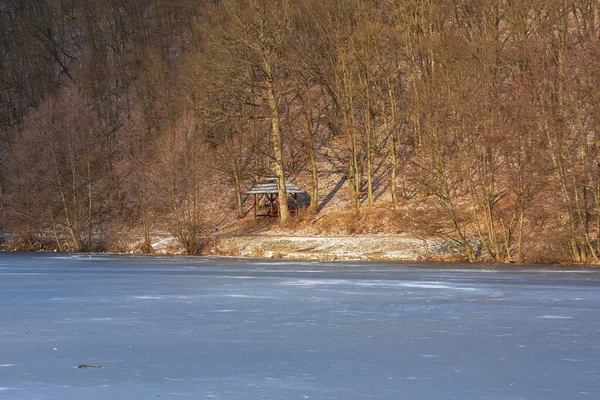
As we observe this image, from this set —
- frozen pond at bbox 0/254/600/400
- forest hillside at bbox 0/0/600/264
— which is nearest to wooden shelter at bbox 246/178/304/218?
forest hillside at bbox 0/0/600/264

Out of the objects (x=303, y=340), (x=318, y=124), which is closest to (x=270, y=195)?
(x=318, y=124)

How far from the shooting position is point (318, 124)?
69000 millimetres

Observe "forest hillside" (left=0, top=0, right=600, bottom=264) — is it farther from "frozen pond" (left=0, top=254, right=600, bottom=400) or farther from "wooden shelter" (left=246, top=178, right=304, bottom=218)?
"frozen pond" (left=0, top=254, right=600, bottom=400)

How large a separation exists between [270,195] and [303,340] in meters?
47.2

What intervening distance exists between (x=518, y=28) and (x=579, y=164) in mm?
9880

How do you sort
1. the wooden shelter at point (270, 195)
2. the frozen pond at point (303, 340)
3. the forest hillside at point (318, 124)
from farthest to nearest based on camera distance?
the wooden shelter at point (270, 195) < the forest hillside at point (318, 124) < the frozen pond at point (303, 340)

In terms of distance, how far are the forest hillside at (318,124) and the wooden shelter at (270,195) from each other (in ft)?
3.97

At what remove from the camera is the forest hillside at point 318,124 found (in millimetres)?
35094

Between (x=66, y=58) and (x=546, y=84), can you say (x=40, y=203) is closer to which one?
(x=546, y=84)

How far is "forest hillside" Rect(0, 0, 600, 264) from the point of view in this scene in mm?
35094

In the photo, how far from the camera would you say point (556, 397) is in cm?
899

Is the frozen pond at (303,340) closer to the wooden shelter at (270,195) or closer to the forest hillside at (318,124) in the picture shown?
the forest hillside at (318,124)

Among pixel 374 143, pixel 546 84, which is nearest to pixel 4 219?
pixel 374 143

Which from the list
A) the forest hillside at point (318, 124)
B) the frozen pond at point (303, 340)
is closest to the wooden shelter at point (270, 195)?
the forest hillside at point (318, 124)
